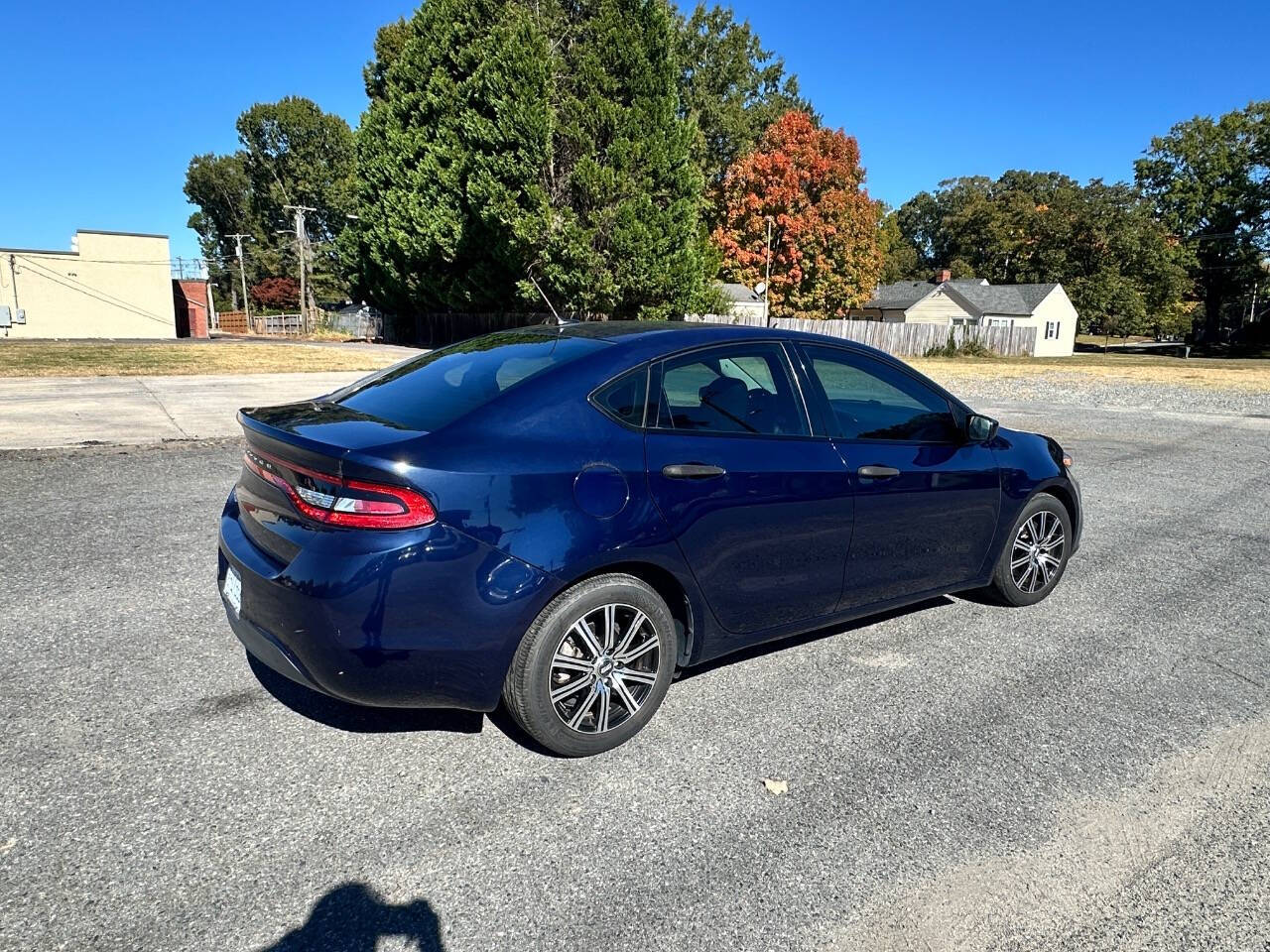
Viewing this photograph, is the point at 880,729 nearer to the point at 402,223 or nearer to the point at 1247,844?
the point at 1247,844

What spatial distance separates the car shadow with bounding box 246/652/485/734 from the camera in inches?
123

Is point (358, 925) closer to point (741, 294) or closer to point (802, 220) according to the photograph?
point (802, 220)

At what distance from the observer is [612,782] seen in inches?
111

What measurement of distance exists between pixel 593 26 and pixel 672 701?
99.1 ft

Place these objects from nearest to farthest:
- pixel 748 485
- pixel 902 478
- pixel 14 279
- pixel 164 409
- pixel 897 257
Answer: pixel 748 485, pixel 902 478, pixel 164 409, pixel 14 279, pixel 897 257

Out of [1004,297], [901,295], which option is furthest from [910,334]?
[901,295]

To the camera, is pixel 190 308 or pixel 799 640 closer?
pixel 799 640

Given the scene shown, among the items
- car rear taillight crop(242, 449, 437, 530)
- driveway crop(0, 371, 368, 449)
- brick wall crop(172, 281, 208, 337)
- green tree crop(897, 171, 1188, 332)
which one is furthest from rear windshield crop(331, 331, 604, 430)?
green tree crop(897, 171, 1188, 332)

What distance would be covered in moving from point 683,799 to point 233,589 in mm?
1853

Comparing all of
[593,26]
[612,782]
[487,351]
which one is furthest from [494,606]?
[593,26]

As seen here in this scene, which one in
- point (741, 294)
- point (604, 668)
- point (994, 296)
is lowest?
point (604, 668)

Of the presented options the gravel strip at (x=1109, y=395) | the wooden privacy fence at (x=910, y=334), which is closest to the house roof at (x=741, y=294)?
the wooden privacy fence at (x=910, y=334)

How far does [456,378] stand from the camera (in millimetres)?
3318

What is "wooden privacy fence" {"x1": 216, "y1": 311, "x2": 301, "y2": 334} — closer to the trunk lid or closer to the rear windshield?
the rear windshield
